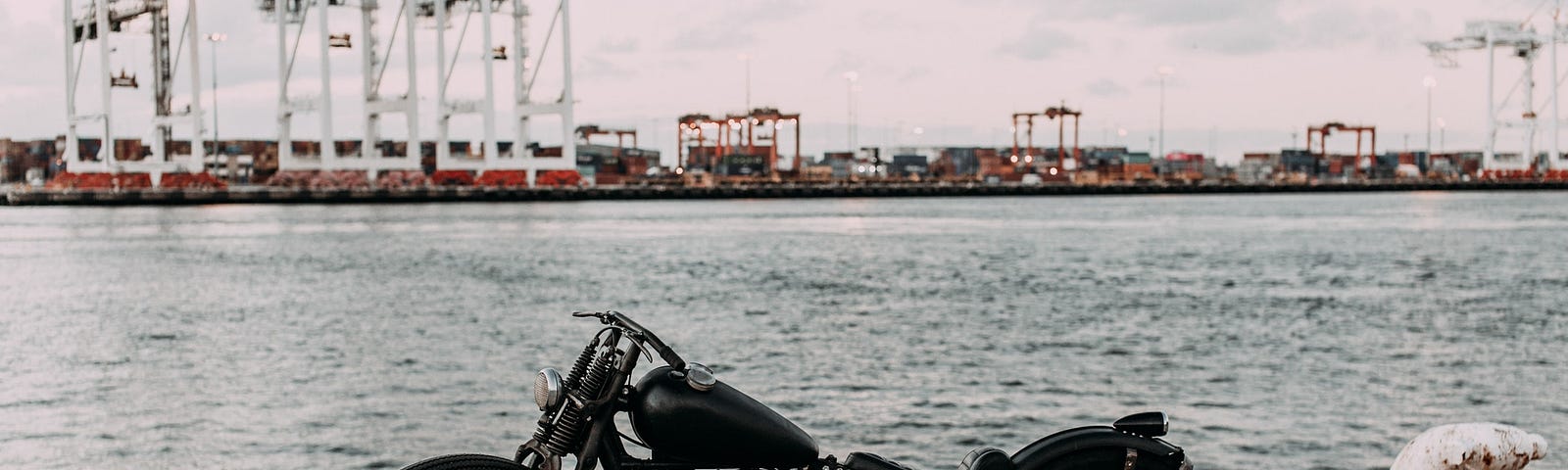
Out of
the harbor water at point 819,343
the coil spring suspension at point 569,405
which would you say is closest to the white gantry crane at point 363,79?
the harbor water at point 819,343

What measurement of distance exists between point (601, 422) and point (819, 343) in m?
17.9

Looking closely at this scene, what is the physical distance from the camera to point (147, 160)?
128m

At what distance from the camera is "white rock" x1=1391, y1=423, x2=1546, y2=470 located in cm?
479

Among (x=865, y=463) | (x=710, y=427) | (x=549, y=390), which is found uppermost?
(x=549, y=390)

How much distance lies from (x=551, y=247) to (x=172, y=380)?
4264cm

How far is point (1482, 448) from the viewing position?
15.7 feet

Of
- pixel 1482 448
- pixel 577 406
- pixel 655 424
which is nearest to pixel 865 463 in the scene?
pixel 655 424

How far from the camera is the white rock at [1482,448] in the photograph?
4.79 m

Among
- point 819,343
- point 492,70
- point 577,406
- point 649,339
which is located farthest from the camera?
point 492,70

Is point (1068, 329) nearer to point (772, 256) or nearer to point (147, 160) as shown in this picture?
point (772, 256)

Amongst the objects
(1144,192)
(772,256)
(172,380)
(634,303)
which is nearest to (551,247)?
(772,256)

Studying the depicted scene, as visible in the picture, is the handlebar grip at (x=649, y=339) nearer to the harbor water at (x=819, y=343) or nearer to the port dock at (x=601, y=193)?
the harbor water at (x=819, y=343)

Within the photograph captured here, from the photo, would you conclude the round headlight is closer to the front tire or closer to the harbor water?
the front tire

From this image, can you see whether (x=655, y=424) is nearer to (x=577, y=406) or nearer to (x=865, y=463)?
(x=577, y=406)
